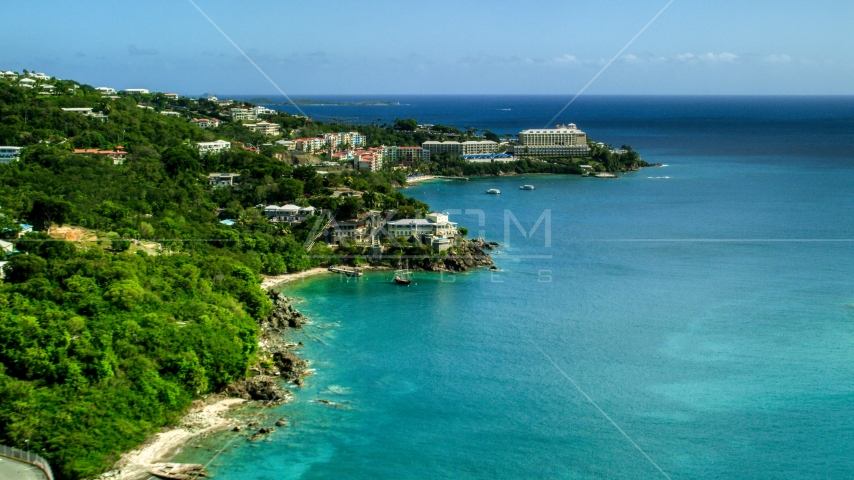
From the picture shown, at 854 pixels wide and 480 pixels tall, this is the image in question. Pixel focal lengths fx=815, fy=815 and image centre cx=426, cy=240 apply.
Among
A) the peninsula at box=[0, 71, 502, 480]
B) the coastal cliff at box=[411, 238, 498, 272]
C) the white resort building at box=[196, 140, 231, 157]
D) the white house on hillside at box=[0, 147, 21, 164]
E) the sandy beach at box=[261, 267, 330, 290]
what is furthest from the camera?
the white resort building at box=[196, 140, 231, 157]

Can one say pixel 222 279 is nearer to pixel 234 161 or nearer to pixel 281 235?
pixel 281 235

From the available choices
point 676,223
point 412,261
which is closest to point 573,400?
point 412,261

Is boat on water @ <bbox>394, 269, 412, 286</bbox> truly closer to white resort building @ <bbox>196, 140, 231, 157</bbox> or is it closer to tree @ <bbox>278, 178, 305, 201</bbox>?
tree @ <bbox>278, 178, 305, 201</bbox>

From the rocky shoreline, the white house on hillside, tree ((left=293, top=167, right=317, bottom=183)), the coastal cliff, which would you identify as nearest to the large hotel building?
tree ((left=293, top=167, right=317, bottom=183))

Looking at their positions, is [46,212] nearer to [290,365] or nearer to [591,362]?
[290,365]

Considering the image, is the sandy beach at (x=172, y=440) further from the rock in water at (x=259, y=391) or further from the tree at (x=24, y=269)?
the tree at (x=24, y=269)
